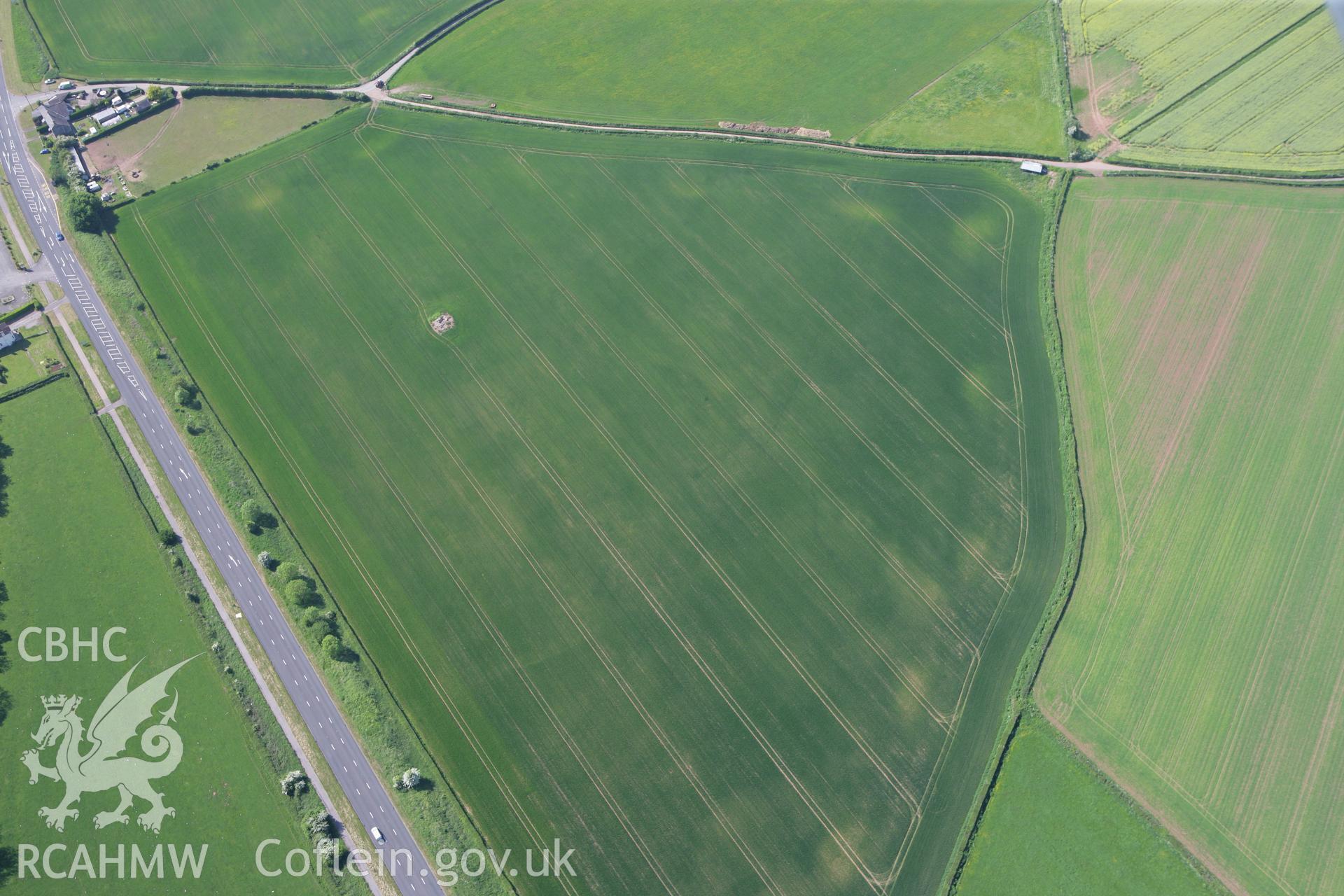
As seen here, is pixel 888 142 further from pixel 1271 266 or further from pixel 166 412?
pixel 166 412

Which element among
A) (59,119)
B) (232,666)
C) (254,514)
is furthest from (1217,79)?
(59,119)

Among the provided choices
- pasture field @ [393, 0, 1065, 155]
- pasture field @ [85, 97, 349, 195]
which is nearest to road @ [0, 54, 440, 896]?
pasture field @ [85, 97, 349, 195]

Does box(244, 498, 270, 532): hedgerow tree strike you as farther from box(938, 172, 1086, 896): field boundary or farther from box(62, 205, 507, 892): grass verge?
box(938, 172, 1086, 896): field boundary

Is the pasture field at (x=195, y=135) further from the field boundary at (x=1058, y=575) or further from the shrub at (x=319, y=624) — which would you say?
the field boundary at (x=1058, y=575)

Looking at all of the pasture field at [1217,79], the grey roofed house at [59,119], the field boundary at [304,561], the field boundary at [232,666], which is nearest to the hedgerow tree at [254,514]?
the field boundary at [304,561]

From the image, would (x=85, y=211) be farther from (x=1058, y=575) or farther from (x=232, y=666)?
(x=1058, y=575)

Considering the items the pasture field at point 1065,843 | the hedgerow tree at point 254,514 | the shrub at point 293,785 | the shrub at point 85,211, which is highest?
the shrub at point 85,211
